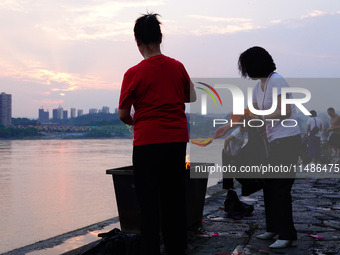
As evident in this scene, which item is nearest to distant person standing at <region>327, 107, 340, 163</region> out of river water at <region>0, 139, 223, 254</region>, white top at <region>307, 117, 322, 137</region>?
white top at <region>307, 117, 322, 137</region>

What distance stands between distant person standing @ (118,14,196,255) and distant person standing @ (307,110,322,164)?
38.2 ft

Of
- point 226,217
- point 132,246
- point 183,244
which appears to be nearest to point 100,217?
point 226,217

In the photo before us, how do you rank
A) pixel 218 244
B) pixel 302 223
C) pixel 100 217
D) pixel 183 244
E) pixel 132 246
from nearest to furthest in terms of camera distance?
pixel 183 244, pixel 132 246, pixel 218 244, pixel 302 223, pixel 100 217

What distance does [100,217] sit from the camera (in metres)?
6.70

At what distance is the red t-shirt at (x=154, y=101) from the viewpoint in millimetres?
3082

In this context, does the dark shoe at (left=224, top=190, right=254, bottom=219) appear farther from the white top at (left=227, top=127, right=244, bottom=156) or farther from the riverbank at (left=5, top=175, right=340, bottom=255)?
the white top at (left=227, top=127, right=244, bottom=156)

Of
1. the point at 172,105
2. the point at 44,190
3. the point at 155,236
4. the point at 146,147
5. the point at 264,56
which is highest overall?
the point at 264,56

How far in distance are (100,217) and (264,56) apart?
3724 millimetres

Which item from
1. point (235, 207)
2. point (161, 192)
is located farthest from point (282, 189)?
point (235, 207)

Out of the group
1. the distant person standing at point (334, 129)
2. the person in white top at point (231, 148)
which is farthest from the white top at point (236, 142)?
the distant person standing at point (334, 129)

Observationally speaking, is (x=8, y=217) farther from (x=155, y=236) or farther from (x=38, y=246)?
(x=155, y=236)

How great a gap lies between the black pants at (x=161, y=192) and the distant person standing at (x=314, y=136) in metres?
11.6

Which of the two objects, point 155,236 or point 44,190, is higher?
point 155,236

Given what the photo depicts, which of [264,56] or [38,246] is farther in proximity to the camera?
[38,246]
